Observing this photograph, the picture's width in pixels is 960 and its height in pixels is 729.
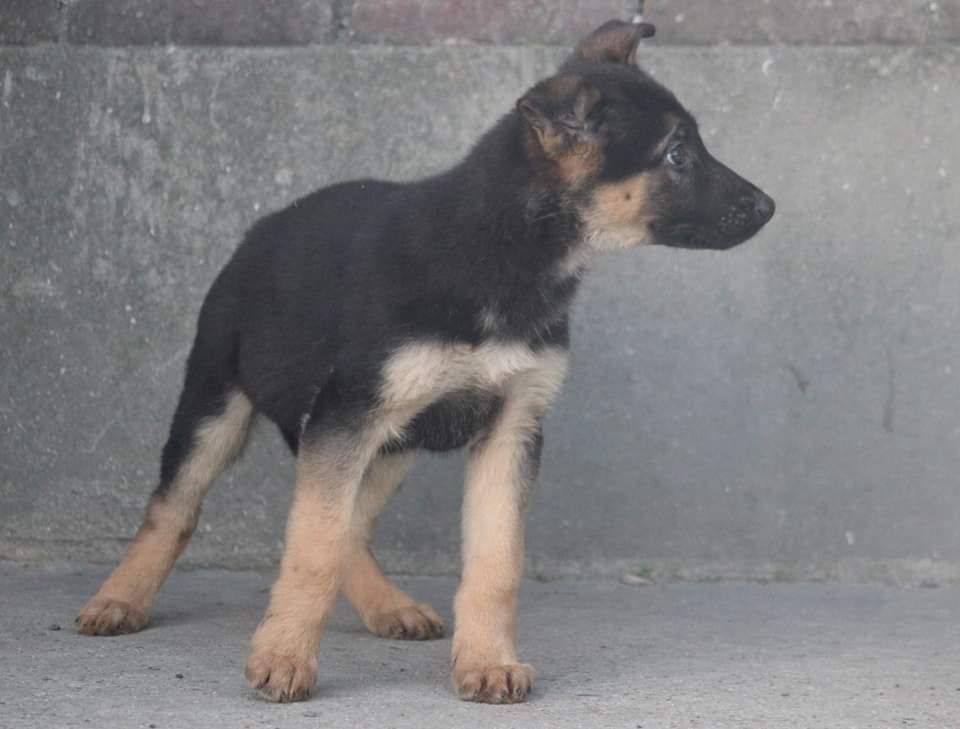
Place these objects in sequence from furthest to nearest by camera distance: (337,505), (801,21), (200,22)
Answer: (200,22), (801,21), (337,505)

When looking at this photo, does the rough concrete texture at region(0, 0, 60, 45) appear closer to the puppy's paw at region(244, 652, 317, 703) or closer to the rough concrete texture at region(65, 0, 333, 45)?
the rough concrete texture at region(65, 0, 333, 45)

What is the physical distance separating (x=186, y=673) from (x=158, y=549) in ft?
2.51

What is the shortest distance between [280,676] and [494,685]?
23.1 inches

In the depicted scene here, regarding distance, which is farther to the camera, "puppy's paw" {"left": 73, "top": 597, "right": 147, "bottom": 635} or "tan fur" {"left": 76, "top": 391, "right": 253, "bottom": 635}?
"tan fur" {"left": 76, "top": 391, "right": 253, "bottom": 635}

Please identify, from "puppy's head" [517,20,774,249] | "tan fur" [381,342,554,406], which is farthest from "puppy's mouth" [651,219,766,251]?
→ "tan fur" [381,342,554,406]

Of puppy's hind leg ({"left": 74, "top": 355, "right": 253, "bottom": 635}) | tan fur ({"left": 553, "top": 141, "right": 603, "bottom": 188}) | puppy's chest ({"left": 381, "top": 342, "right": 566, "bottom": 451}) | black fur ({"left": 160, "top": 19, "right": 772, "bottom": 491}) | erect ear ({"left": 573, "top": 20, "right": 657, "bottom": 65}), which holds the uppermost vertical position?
erect ear ({"left": 573, "top": 20, "right": 657, "bottom": 65})

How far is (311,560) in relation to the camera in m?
4.55

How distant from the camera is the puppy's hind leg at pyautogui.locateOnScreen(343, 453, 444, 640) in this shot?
214 inches

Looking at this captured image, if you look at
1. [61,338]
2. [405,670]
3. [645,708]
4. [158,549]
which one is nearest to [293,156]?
[61,338]

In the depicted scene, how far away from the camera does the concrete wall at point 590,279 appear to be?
6.15 metres

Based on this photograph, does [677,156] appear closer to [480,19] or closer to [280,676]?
[480,19]

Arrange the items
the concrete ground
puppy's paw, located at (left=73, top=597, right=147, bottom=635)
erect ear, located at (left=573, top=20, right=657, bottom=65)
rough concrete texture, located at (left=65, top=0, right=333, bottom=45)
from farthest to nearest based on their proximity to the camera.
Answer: rough concrete texture, located at (left=65, top=0, right=333, bottom=45) → puppy's paw, located at (left=73, top=597, right=147, bottom=635) → erect ear, located at (left=573, top=20, right=657, bottom=65) → the concrete ground

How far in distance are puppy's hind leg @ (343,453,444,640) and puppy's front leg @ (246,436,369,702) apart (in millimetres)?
782

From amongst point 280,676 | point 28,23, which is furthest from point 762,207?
point 28,23
